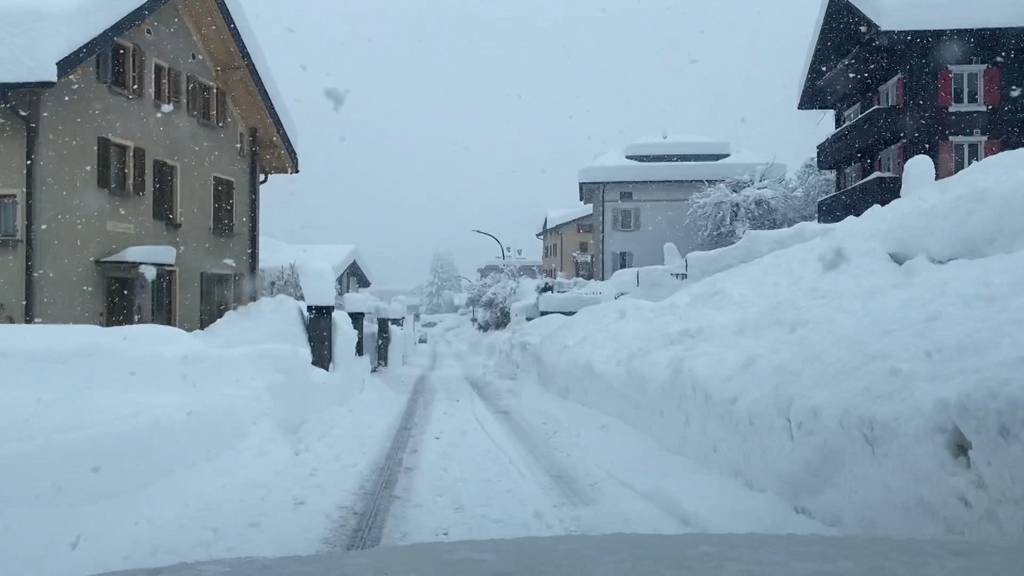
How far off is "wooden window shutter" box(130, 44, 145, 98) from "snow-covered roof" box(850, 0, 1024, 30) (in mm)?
21441

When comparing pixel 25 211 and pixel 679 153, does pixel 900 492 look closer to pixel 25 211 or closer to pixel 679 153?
pixel 25 211

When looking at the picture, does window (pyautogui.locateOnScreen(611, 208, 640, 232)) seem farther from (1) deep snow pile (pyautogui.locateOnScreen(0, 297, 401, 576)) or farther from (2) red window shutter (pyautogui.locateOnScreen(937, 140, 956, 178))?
(1) deep snow pile (pyautogui.locateOnScreen(0, 297, 401, 576))

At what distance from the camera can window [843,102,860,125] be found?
31359 mm

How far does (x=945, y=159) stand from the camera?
85.3ft

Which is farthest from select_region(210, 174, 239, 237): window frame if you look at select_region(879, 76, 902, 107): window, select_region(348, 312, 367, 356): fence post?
select_region(879, 76, 902, 107): window

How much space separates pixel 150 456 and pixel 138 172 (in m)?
12.5

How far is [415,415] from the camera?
1452 cm

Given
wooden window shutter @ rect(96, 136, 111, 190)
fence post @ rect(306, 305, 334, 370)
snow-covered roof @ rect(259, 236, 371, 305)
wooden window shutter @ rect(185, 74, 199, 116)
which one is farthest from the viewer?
snow-covered roof @ rect(259, 236, 371, 305)

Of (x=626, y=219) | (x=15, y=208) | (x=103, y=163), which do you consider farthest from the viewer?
(x=626, y=219)

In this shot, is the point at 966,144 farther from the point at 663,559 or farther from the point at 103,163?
the point at 663,559

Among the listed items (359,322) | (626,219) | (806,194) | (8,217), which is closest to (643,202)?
(626,219)

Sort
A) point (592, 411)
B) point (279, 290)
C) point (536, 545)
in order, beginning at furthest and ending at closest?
point (279, 290) < point (592, 411) < point (536, 545)

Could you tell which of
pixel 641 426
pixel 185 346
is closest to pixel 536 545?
pixel 641 426

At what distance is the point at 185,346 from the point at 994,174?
11.1m
